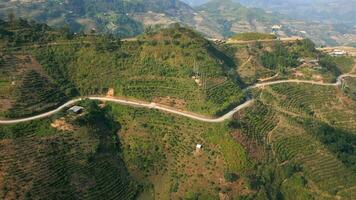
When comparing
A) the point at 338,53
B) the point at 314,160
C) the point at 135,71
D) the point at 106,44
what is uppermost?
the point at 106,44

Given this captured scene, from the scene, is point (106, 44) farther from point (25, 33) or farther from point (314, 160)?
point (314, 160)

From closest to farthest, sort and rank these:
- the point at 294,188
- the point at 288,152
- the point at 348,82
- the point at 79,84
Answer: the point at 294,188, the point at 288,152, the point at 79,84, the point at 348,82

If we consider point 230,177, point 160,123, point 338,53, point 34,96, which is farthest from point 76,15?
point 230,177

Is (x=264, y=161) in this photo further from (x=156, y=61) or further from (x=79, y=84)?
(x=79, y=84)

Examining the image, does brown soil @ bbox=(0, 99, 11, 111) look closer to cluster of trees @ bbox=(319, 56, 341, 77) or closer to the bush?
the bush

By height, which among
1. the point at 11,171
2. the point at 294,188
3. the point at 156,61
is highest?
Answer: the point at 156,61

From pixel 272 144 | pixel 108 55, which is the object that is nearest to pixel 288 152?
pixel 272 144

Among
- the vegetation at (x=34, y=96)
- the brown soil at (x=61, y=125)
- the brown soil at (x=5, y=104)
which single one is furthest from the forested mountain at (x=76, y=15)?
the brown soil at (x=61, y=125)

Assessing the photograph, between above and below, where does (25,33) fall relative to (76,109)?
above

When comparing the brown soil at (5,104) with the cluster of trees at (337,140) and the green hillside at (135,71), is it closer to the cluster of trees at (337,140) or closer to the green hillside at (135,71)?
the green hillside at (135,71)

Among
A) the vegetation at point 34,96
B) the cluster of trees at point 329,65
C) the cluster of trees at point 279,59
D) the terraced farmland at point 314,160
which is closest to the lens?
the vegetation at point 34,96

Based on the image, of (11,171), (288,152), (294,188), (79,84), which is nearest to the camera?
(11,171)
